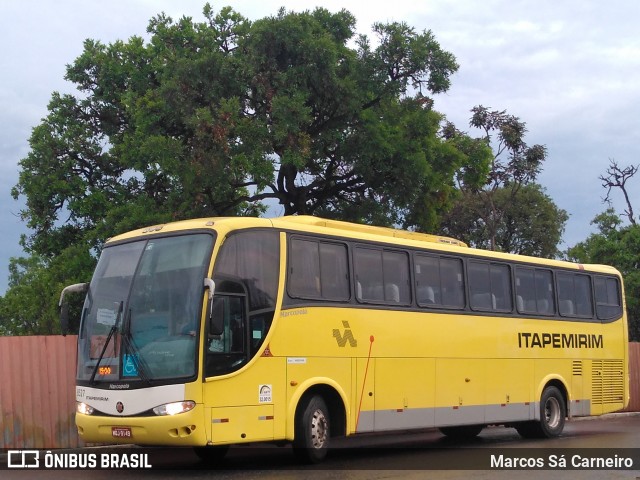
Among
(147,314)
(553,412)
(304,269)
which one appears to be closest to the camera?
(147,314)

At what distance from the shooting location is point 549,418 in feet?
60.7

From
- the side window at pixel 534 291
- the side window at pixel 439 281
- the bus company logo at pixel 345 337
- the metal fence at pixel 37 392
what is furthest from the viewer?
the side window at pixel 534 291

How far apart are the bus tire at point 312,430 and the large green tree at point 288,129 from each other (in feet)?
33.5

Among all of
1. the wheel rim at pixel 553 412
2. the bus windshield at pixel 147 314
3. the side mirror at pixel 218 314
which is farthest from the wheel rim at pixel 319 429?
the wheel rim at pixel 553 412

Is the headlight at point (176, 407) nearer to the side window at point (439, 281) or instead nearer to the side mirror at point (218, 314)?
the side mirror at point (218, 314)

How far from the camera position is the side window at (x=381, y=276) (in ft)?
47.1

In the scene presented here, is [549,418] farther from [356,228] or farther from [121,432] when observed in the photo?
[121,432]

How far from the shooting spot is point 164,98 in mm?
24312

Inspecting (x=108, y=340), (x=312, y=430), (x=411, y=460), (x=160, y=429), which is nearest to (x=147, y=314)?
(x=108, y=340)

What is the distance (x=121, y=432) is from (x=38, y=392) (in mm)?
4871

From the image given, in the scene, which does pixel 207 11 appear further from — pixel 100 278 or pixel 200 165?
pixel 100 278

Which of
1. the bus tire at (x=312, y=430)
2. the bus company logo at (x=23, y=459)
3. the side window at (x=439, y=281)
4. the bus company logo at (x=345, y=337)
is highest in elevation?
the side window at (x=439, y=281)

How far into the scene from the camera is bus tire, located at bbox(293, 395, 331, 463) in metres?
12.9

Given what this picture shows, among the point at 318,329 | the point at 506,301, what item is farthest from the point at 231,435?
the point at 506,301
